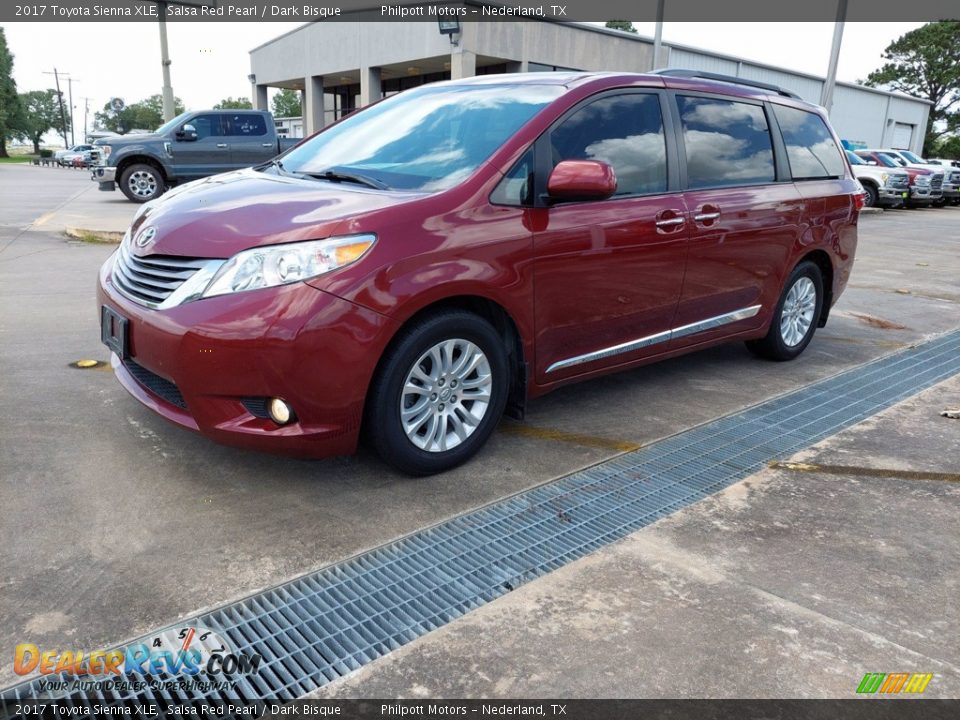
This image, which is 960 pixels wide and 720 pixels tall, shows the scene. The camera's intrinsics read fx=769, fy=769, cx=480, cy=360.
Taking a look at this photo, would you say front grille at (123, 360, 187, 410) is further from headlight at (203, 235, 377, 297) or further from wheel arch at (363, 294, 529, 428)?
wheel arch at (363, 294, 529, 428)

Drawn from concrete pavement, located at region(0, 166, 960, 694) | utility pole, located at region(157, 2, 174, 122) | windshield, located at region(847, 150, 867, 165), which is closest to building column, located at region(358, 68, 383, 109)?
utility pole, located at region(157, 2, 174, 122)

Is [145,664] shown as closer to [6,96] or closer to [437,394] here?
[437,394]

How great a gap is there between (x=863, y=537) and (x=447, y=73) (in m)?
33.8

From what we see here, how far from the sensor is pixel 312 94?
37.8 m

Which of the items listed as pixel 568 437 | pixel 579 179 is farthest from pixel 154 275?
pixel 568 437

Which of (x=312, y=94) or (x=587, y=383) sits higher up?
(x=312, y=94)

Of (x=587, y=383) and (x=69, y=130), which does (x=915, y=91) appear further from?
(x=69, y=130)

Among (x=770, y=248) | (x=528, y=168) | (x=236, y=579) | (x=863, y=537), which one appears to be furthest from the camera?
(x=770, y=248)

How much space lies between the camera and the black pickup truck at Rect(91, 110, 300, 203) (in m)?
14.7

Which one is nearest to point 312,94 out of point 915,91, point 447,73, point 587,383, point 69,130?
point 447,73

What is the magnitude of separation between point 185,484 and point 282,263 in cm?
105

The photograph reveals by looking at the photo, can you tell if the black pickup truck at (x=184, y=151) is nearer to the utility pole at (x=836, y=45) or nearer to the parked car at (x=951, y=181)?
the utility pole at (x=836, y=45)

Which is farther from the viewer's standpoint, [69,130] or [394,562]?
[69,130]

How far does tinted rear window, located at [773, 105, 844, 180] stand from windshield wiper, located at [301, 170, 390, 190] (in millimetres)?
2847
